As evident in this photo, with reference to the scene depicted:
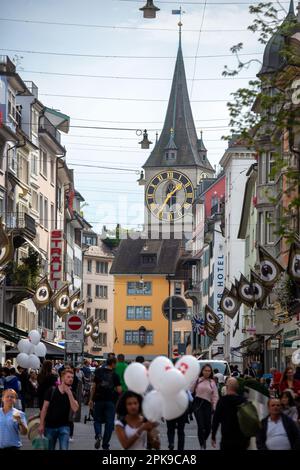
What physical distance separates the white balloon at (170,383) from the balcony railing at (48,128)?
6752cm

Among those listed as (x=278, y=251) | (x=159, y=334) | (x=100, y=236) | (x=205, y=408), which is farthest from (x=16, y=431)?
(x=100, y=236)

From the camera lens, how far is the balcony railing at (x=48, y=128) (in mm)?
84406

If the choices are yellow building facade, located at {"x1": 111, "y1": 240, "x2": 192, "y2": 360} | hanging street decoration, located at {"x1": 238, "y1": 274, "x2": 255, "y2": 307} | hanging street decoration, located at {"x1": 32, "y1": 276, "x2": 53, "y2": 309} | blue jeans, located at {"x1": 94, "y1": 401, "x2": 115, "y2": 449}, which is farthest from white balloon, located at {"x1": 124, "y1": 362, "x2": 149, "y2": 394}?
yellow building facade, located at {"x1": 111, "y1": 240, "x2": 192, "y2": 360}

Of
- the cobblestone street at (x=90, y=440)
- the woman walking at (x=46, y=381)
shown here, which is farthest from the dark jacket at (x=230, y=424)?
the woman walking at (x=46, y=381)

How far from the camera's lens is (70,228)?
351 feet

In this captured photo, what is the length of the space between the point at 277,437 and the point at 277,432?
0.27ft

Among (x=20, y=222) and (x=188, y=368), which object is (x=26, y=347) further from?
(x=20, y=222)

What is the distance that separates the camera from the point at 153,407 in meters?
16.1

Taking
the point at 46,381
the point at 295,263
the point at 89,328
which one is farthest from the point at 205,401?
the point at 89,328

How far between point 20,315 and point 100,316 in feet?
288

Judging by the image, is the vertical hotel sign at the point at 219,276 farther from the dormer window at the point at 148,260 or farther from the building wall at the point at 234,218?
the dormer window at the point at 148,260

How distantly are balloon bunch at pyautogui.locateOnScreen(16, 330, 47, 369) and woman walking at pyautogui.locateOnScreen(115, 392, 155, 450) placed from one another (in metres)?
23.2

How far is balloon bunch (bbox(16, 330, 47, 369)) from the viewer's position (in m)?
39.9

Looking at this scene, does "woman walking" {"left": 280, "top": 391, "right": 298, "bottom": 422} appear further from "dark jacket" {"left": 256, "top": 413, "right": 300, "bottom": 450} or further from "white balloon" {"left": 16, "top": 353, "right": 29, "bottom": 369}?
"white balloon" {"left": 16, "top": 353, "right": 29, "bottom": 369}
